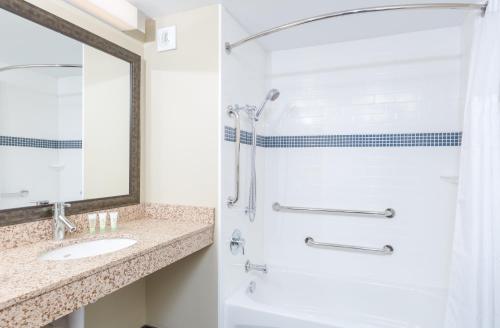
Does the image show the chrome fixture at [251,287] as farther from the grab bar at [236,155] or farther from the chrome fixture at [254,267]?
the grab bar at [236,155]

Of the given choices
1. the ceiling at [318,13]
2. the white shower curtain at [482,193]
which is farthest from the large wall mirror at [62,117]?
the white shower curtain at [482,193]

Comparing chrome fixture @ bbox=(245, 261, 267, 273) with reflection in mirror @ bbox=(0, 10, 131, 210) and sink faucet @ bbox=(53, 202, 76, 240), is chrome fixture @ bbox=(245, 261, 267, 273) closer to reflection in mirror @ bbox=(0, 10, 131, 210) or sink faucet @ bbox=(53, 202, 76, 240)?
reflection in mirror @ bbox=(0, 10, 131, 210)

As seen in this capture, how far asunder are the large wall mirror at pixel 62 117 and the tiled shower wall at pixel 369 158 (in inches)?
45.6

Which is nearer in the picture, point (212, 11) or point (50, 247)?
point (50, 247)

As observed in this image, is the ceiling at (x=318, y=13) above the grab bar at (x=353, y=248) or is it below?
above

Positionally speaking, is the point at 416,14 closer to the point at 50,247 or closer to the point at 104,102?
the point at 104,102

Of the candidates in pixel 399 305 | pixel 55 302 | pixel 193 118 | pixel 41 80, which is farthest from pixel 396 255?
pixel 41 80

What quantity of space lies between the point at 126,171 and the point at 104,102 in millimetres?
437

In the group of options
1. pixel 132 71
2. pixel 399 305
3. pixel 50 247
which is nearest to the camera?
pixel 50 247

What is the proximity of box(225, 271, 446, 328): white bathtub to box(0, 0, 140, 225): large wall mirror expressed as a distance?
1.02 metres

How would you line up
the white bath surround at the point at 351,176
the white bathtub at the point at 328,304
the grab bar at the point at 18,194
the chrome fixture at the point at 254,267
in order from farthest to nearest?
the chrome fixture at the point at 254,267, the white bath surround at the point at 351,176, the white bathtub at the point at 328,304, the grab bar at the point at 18,194

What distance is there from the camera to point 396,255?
2209mm

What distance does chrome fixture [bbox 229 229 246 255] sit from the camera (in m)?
1.97

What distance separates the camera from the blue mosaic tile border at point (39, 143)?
1349 millimetres
